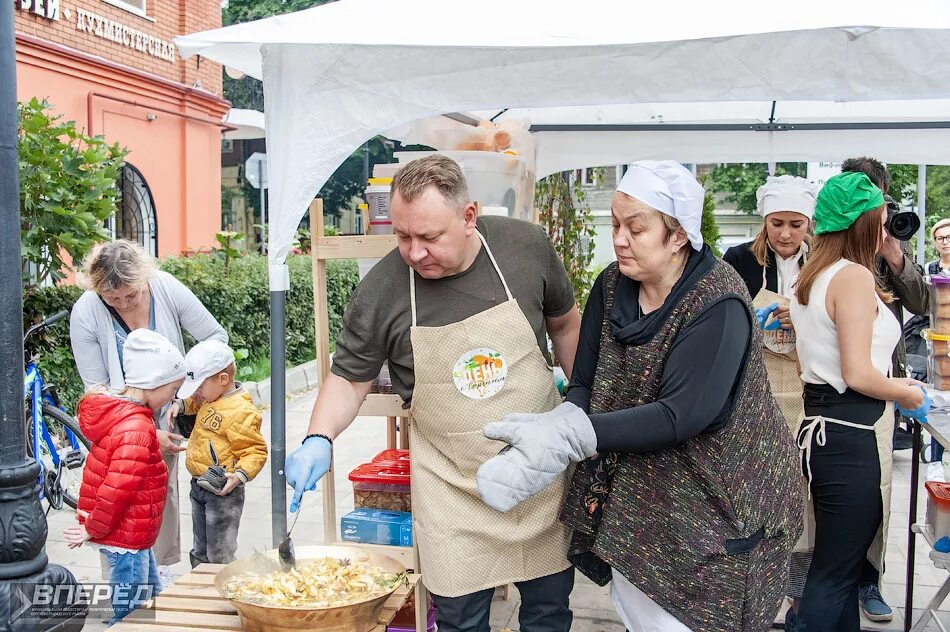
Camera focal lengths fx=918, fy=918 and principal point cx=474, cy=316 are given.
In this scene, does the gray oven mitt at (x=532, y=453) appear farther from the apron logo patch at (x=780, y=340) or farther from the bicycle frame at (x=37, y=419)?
the bicycle frame at (x=37, y=419)

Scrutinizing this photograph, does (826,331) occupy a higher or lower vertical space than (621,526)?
higher

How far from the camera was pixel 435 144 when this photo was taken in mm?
4137

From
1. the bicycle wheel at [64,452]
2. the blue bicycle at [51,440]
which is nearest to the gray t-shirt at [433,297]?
the blue bicycle at [51,440]

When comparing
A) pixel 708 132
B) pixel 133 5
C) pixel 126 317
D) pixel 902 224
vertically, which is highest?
pixel 133 5

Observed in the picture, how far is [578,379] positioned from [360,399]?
0.70 meters

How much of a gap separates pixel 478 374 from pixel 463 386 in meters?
0.05

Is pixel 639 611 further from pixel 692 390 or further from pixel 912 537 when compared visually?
pixel 912 537

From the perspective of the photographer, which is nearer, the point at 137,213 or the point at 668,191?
the point at 668,191

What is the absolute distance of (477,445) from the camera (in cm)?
260

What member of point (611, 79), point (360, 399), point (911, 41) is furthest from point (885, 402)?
point (360, 399)

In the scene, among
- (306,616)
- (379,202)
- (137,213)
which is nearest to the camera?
(306,616)

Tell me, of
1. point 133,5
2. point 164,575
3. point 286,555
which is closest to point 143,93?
point 133,5

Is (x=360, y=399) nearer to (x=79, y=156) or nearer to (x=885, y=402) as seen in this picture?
(x=885, y=402)

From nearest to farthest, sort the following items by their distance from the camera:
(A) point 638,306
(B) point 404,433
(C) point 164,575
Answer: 1. (A) point 638,306
2. (C) point 164,575
3. (B) point 404,433
